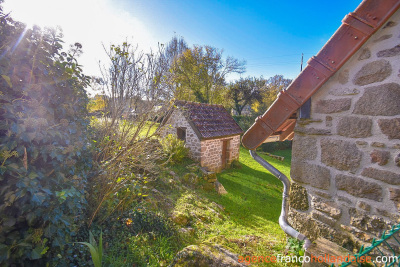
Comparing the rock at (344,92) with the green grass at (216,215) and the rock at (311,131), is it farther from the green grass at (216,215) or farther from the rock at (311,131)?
the green grass at (216,215)

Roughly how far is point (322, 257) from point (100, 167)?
359 cm

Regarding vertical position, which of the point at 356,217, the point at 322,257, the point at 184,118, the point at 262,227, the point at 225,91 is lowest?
the point at 262,227

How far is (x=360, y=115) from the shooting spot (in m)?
1.89

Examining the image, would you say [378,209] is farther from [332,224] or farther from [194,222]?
[194,222]

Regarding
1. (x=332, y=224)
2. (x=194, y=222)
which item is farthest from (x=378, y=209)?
(x=194, y=222)

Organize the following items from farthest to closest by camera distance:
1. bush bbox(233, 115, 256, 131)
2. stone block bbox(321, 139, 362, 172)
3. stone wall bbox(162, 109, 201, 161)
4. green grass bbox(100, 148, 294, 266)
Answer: bush bbox(233, 115, 256, 131) → stone wall bbox(162, 109, 201, 161) → green grass bbox(100, 148, 294, 266) → stone block bbox(321, 139, 362, 172)

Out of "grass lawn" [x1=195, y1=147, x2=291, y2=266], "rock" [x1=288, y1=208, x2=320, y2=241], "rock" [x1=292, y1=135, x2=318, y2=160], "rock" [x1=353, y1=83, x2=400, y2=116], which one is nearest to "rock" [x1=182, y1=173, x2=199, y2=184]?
"grass lawn" [x1=195, y1=147, x2=291, y2=266]

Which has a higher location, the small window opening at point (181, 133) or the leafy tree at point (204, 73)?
the leafy tree at point (204, 73)

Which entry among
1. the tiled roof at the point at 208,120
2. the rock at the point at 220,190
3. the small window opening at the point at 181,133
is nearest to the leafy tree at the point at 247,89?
the tiled roof at the point at 208,120

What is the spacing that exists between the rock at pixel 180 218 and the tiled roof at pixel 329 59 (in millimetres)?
2915

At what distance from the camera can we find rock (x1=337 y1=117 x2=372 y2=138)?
185cm

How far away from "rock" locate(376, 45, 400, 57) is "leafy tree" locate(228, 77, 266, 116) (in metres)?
23.5

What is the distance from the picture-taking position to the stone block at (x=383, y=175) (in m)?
1.72

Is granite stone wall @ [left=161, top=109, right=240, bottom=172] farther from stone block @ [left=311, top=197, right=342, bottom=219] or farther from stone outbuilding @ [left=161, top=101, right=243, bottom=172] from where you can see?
stone block @ [left=311, top=197, right=342, bottom=219]
